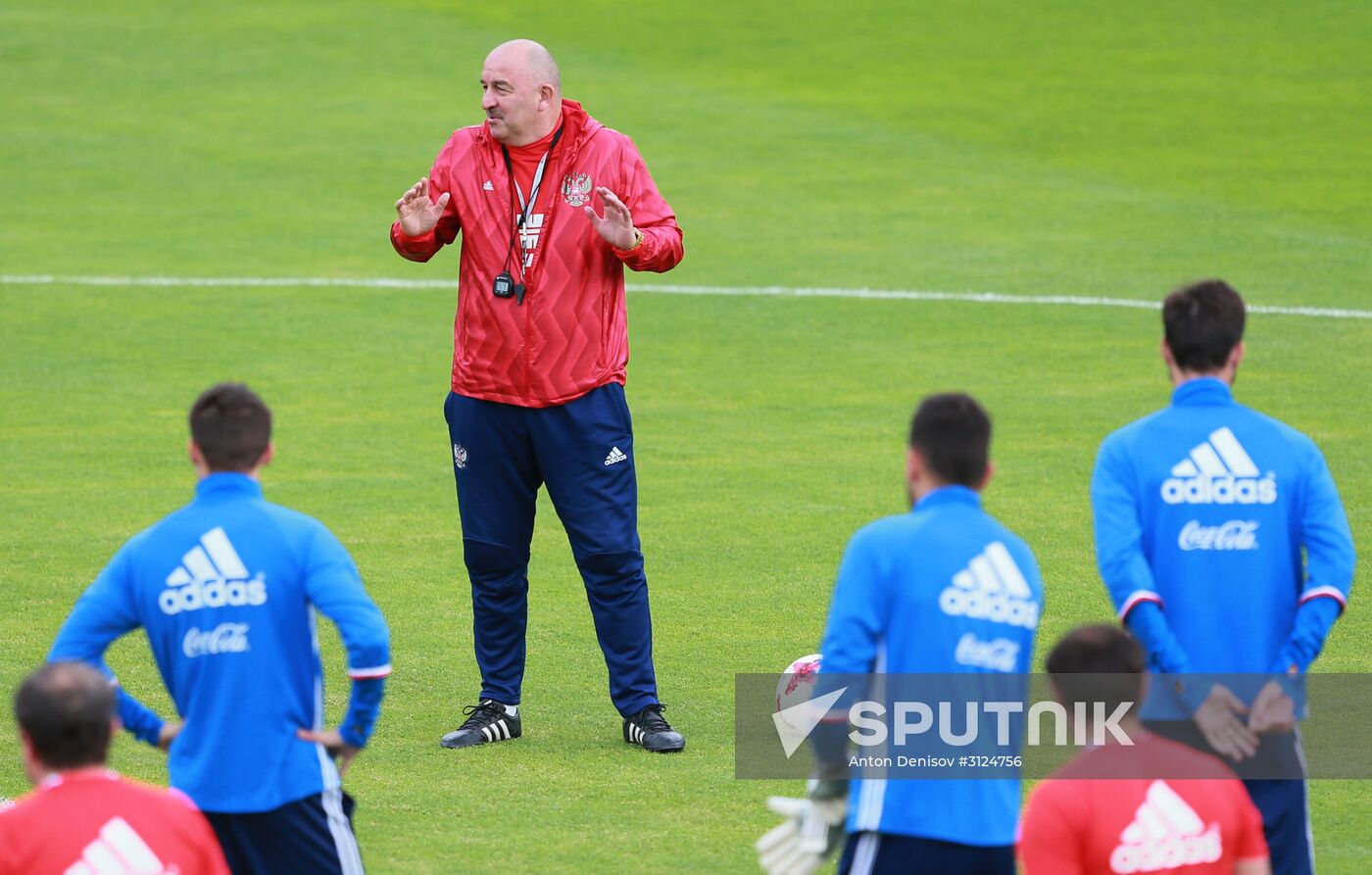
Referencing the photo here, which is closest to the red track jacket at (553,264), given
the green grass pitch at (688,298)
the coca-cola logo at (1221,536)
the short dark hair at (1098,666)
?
the green grass pitch at (688,298)

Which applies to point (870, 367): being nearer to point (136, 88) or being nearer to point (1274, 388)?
point (1274, 388)

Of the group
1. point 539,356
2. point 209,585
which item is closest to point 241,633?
point 209,585

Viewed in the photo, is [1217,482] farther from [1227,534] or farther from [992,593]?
[992,593]

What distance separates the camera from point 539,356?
8039 millimetres

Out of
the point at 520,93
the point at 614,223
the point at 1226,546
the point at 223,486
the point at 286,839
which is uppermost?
the point at 520,93

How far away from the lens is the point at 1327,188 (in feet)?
74.8

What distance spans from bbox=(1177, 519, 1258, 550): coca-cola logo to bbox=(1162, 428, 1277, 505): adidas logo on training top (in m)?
0.06

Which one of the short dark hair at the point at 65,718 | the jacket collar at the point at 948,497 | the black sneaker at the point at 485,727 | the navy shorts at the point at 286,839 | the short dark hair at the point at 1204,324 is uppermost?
the short dark hair at the point at 1204,324

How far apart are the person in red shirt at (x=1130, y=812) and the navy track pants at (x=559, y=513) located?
375cm

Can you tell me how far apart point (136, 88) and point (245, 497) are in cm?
2398

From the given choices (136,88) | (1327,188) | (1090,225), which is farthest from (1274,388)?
(136,88)

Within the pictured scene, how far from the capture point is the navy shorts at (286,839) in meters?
5.22

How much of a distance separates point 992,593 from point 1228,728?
3.19ft

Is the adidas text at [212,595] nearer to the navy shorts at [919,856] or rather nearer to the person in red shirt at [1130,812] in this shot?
the navy shorts at [919,856]
